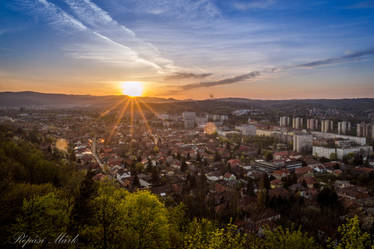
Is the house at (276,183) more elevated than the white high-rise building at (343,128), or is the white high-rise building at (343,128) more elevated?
the white high-rise building at (343,128)

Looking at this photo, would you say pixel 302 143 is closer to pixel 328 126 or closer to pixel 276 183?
pixel 276 183

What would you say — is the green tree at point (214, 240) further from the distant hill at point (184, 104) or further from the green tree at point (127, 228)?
the distant hill at point (184, 104)

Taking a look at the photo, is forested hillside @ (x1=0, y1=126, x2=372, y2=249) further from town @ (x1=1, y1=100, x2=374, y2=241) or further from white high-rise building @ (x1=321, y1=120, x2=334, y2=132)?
white high-rise building @ (x1=321, y1=120, x2=334, y2=132)

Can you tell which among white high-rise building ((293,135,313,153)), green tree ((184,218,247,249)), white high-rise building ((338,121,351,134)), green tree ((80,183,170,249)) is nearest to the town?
white high-rise building ((293,135,313,153))

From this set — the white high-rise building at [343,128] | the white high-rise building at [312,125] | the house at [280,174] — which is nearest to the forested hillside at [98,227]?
the house at [280,174]

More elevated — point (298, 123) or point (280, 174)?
point (298, 123)

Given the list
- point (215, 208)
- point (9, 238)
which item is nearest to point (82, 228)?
point (9, 238)

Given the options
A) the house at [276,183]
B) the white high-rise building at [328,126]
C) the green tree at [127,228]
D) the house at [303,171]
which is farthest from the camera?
the white high-rise building at [328,126]

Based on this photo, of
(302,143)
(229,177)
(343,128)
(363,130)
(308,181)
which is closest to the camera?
(308,181)

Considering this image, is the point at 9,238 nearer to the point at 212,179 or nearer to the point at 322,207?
the point at 322,207

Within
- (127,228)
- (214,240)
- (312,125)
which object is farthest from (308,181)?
(312,125)

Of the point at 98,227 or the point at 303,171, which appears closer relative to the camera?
the point at 98,227
